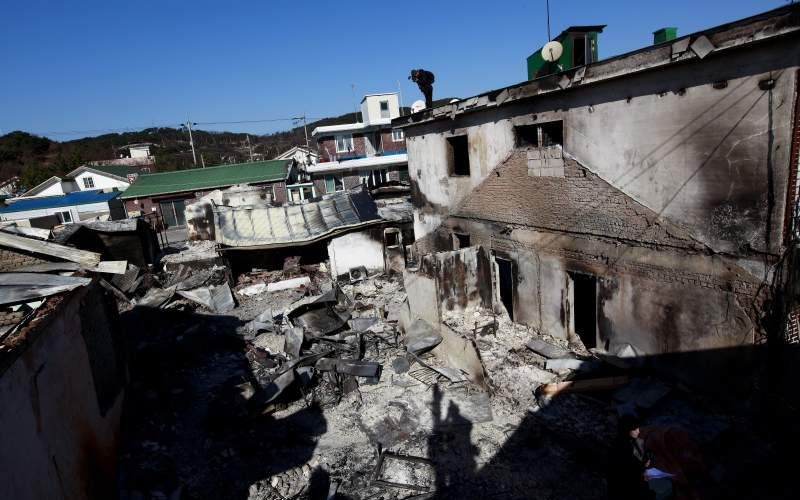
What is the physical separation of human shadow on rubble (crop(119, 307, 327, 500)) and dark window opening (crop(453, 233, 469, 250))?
648cm

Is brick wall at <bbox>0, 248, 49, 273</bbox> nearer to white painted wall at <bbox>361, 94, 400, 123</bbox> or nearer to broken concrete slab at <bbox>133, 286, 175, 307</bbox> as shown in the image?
broken concrete slab at <bbox>133, 286, 175, 307</bbox>

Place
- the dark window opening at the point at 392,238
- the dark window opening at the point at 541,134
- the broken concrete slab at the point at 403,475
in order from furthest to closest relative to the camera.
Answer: the dark window opening at the point at 392,238 → the dark window opening at the point at 541,134 → the broken concrete slab at the point at 403,475

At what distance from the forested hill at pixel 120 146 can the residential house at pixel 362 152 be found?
10400 millimetres

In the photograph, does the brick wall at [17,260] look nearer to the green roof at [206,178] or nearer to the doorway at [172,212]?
the green roof at [206,178]

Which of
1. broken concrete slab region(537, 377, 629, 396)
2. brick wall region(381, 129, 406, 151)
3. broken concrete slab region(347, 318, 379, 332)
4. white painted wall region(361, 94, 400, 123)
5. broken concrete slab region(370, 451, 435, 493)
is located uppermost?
white painted wall region(361, 94, 400, 123)

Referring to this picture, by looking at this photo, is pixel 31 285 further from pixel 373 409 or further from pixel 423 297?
pixel 423 297

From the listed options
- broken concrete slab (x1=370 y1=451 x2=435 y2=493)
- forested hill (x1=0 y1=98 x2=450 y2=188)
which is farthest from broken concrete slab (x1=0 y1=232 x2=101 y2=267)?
forested hill (x1=0 y1=98 x2=450 y2=188)

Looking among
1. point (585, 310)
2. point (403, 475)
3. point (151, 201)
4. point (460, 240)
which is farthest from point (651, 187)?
point (151, 201)

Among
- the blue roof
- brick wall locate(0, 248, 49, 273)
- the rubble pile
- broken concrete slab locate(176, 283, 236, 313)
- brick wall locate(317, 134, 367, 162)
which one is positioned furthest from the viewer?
brick wall locate(317, 134, 367, 162)

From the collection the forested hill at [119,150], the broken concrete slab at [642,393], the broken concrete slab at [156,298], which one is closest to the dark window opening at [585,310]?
the broken concrete slab at [642,393]

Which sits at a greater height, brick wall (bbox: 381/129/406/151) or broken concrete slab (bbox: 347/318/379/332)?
brick wall (bbox: 381/129/406/151)

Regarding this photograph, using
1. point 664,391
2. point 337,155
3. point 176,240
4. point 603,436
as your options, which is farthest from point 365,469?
point 337,155

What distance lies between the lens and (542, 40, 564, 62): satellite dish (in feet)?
34.6

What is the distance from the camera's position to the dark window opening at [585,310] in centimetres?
1007
